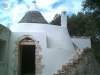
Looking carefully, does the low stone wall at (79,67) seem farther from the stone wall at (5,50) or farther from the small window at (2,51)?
the small window at (2,51)

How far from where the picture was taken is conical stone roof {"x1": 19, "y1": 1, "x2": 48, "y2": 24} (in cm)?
1105

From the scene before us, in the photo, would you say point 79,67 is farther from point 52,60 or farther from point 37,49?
point 37,49

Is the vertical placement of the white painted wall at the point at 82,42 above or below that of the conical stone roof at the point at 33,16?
below

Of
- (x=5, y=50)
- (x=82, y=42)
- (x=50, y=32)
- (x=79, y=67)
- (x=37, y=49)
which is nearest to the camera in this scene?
(x=79, y=67)

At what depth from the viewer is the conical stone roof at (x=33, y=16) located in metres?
11.1

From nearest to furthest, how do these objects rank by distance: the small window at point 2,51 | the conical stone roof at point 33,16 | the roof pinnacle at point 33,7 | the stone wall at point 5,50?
1. the stone wall at point 5,50
2. the small window at point 2,51
3. the conical stone roof at point 33,16
4. the roof pinnacle at point 33,7

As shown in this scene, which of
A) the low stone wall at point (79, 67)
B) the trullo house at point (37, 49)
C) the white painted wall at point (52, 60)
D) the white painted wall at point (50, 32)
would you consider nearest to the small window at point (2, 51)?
the trullo house at point (37, 49)

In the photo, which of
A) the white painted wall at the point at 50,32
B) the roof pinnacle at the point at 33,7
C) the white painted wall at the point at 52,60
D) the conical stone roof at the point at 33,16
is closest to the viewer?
the white painted wall at the point at 52,60

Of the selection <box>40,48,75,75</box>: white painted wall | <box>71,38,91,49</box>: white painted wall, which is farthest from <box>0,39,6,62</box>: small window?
<box>71,38,91,49</box>: white painted wall

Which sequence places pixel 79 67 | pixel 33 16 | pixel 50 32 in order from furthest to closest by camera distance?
pixel 33 16 < pixel 50 32 < pixel 79 67

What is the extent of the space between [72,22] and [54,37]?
11652 mm

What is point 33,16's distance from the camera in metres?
11.3

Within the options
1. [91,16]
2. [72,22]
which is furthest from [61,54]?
[72,22]

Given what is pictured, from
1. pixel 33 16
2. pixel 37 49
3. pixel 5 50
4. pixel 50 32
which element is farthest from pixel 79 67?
pixel 33 16
